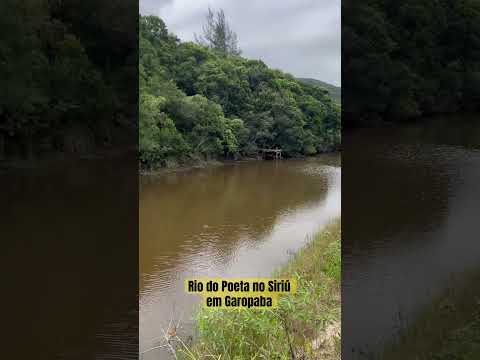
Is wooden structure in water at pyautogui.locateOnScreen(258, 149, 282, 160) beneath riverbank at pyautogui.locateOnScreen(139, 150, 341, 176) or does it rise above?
above

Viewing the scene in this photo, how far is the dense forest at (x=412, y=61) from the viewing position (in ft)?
39.8

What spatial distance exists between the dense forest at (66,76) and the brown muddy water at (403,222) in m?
6.88

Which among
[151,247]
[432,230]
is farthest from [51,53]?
[432,230]

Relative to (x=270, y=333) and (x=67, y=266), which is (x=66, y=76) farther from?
(x=270, y=333)

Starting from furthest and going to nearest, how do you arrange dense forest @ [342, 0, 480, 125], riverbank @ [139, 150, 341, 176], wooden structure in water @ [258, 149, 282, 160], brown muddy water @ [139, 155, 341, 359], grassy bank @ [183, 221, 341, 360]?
wooden structure in water @ [258, 149, 282, 160], riverbank @ [139, 150, 341, 176], dense forest @ [342, 0, 480, 125], brown muddy water @ [139, 155, 341, 359], grassy bank @ [183, 221, 341, 360]

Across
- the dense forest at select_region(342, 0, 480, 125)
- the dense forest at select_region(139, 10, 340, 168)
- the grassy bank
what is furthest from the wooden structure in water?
the grassy bank

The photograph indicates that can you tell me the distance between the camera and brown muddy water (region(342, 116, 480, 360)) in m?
4.47

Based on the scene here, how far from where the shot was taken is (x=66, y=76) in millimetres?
11453

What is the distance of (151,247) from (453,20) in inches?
441

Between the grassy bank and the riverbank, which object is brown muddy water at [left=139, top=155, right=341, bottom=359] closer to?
the riverbank

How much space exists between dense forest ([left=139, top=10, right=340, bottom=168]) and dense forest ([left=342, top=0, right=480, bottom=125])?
3096 millimetres

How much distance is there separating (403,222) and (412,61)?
23.8ft

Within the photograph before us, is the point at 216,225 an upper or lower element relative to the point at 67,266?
upper

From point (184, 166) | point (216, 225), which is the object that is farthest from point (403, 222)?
point (184, 166)
